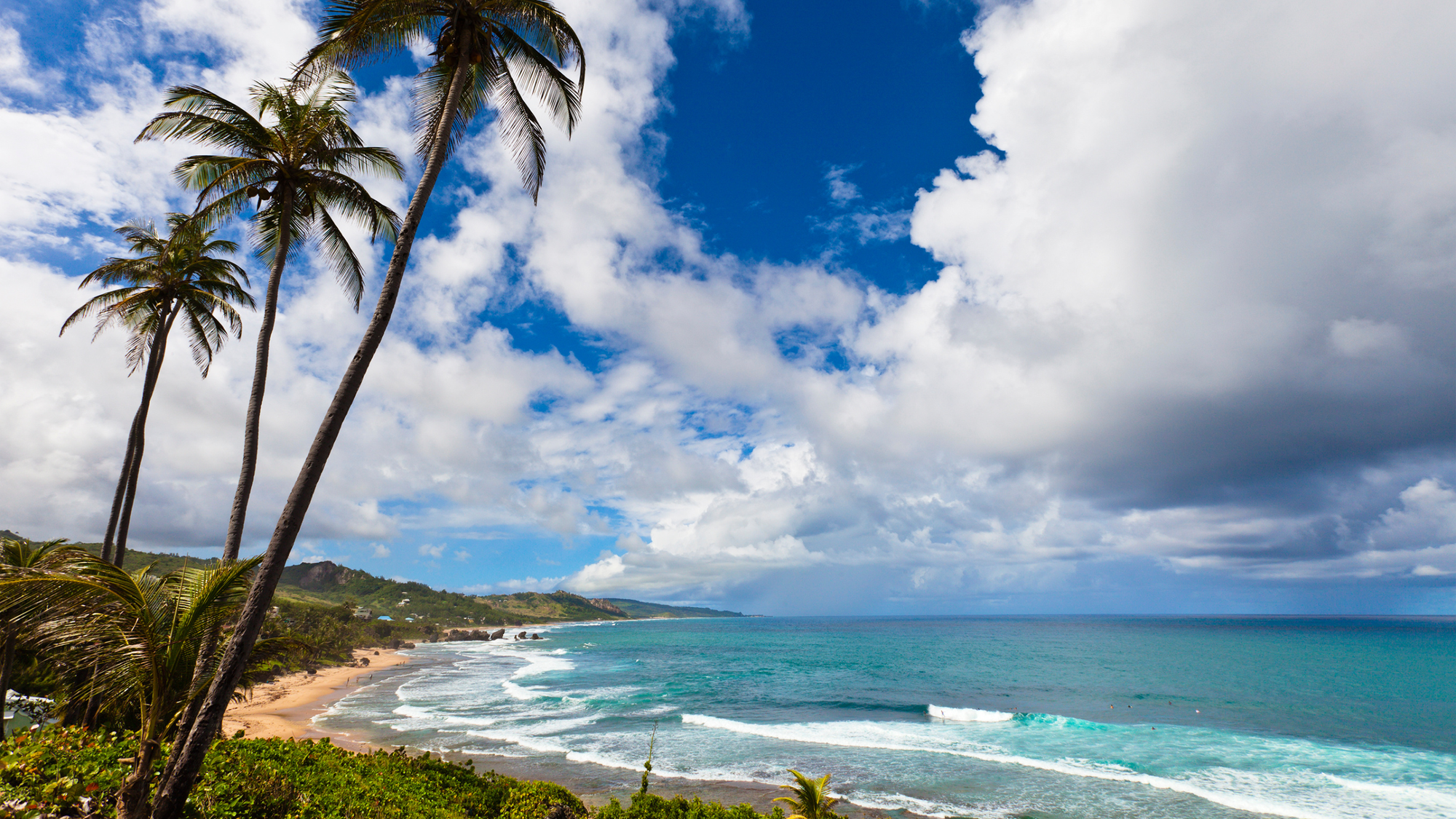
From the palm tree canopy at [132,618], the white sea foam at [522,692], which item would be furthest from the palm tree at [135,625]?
the white sea foam at [522,692]

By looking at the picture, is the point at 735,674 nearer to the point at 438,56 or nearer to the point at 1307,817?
the point at 1307,817

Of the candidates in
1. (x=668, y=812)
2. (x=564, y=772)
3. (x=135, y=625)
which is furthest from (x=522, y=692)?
(x=135, y=625)

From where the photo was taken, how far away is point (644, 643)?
344 feet

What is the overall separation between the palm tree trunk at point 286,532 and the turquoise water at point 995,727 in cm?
1653

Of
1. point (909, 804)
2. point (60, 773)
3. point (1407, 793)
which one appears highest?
point (60, 773)

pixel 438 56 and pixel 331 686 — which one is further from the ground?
pixel 438 56

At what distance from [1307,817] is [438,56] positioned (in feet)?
99.0

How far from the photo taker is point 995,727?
106 ft

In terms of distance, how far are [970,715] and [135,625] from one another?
38.1 metres

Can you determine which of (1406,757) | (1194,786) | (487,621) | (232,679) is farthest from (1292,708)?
(487,621)

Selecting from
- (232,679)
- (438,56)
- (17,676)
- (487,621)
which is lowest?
(487,621)

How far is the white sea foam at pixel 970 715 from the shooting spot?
34.2 metres

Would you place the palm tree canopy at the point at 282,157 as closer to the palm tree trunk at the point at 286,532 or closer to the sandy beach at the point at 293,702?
the palm tree trunk at the point at 286,532

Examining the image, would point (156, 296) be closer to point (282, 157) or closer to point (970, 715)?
point (282, 157)
